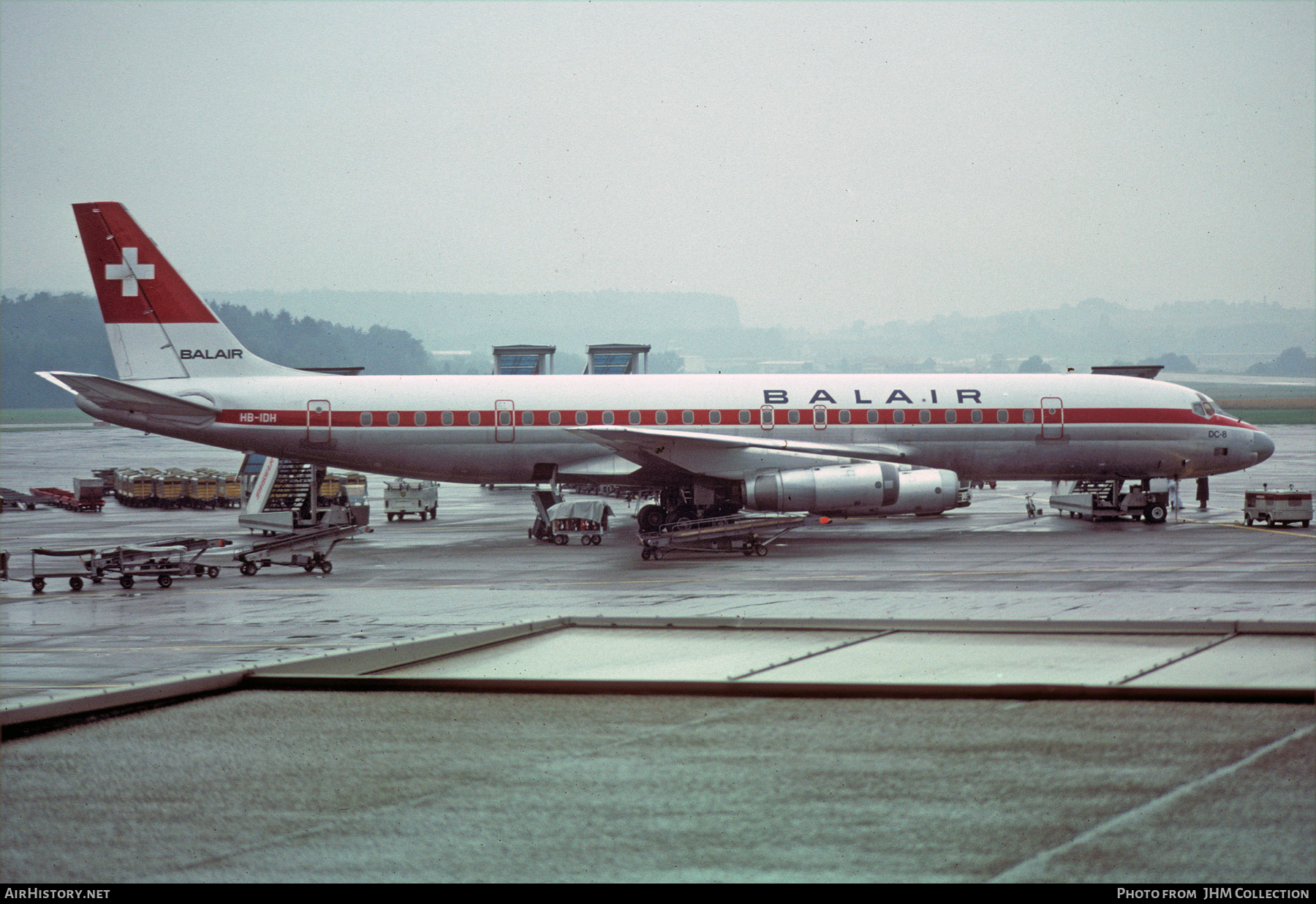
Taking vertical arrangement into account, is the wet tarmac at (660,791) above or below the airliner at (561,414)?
below

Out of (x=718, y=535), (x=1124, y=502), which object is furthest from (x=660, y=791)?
(x=1124, y=502)

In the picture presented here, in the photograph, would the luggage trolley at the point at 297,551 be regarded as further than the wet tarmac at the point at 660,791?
Yes

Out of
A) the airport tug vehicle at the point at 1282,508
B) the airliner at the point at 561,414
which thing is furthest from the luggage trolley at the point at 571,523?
the airport tug vehicle at the point at 1282,508

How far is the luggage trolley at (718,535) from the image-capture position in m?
29.0

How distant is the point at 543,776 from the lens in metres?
6.27

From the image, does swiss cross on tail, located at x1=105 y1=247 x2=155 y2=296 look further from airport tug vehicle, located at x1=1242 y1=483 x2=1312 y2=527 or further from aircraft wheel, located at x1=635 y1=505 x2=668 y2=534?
airport tug vehicle, located at x1=1242 y1=483 x2=1312 y2=527

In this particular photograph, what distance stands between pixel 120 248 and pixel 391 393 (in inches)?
366

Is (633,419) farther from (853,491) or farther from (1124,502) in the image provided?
(1124,502)

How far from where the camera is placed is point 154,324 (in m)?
34.1

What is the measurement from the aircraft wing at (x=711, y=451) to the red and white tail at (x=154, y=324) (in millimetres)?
11306

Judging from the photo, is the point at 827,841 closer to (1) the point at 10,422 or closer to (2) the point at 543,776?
(2) the point at 543,776

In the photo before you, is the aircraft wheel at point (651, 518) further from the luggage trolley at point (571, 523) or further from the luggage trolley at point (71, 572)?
the luggage trolley at point (71, 572)

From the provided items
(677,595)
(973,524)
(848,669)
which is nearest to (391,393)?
(677,595)

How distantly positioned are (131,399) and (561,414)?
12.4 meters
